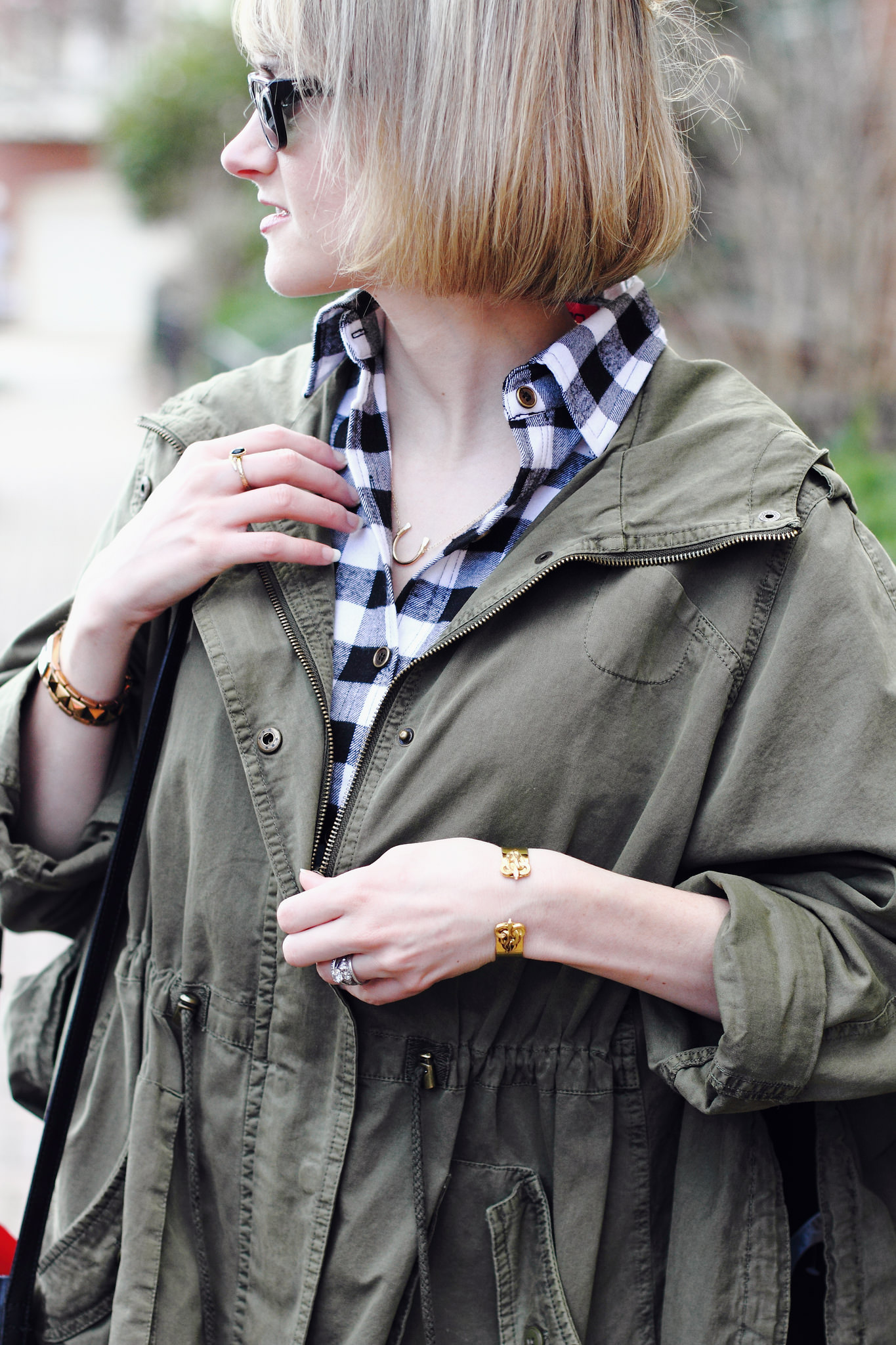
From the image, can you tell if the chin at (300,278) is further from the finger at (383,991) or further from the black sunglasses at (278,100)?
the finger at (383,991)

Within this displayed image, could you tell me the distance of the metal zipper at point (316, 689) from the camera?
146cm

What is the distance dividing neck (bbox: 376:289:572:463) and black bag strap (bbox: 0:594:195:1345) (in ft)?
1.40

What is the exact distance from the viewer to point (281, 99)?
148 centimetres

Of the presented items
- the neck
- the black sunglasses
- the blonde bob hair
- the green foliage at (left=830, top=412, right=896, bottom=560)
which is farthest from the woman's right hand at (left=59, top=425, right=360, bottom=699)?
the green foliage at (left=830, top=412, right=896, bottom=560)

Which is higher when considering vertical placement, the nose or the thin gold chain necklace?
the nose

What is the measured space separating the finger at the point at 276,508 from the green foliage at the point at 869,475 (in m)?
3.39

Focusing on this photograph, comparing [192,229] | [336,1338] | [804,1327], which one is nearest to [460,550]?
[336,1338]

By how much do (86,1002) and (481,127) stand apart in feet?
3.96

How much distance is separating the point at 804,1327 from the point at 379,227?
153 centimetres

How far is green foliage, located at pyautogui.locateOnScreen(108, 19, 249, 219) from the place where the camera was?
16.2 metres

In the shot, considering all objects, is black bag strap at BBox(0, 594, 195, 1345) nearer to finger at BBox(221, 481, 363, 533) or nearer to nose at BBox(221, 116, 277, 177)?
finger at BBox(221, 481, 363, 533)

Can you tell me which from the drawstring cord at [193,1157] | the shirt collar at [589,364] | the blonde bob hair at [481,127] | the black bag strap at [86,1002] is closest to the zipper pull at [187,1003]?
the drawstring cord at [193,1157]

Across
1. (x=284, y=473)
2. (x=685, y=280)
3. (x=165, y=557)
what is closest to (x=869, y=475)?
(x=685, y=280)

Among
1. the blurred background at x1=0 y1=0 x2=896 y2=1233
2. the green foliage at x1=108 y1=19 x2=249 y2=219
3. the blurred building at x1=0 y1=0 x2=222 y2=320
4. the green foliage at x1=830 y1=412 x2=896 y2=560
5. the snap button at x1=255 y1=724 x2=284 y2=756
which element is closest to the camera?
the snap button at x1=255 y1=724 x2=284 y2=756
